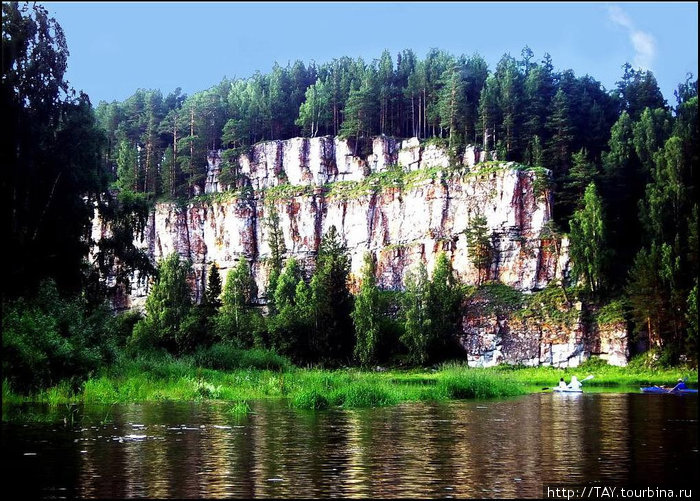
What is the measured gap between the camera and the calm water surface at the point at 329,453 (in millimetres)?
16266

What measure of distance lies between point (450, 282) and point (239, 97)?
84047 millimetres

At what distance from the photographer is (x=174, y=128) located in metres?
166

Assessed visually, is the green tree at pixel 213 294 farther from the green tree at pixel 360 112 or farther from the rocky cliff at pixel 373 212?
the green tree at pixel 360 112

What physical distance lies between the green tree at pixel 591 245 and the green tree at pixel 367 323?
29.2m

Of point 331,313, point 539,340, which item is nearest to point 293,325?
point 331,313

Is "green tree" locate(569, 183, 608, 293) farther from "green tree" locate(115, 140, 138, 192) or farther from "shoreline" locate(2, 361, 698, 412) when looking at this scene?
"green tree" locate(115, 140, 138, 192)

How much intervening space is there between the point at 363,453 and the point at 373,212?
114m

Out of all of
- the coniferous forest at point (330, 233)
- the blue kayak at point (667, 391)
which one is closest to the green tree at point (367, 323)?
the coniferous forest at point (330, 233)

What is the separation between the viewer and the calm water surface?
1627 cm

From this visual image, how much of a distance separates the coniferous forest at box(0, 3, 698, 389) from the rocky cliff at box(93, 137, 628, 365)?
4604 millimetres

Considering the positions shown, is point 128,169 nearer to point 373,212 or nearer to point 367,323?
point 373,212

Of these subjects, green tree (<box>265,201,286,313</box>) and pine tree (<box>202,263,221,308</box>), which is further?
green tree (<box>265,201,286,313</box>)

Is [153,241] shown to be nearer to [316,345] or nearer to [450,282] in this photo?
[316,345]

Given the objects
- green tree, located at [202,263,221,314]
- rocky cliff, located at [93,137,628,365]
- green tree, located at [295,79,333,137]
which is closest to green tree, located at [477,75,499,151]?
rocky cliff, located at [93,137,628,365]
